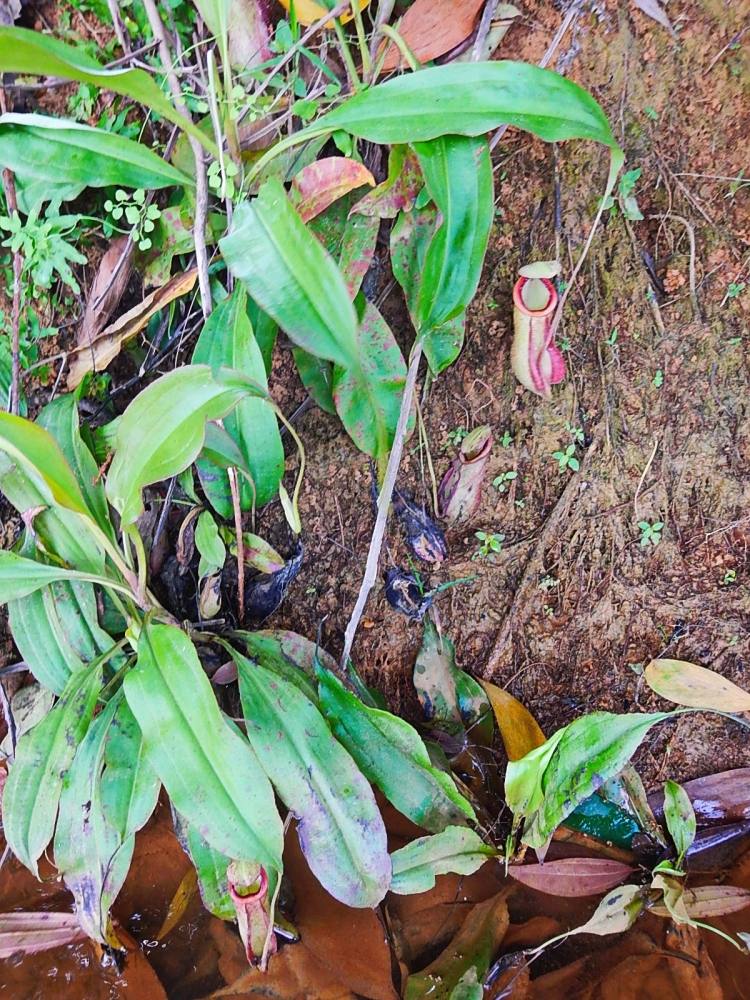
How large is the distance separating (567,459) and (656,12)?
0.74 metres

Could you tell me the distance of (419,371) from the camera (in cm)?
123

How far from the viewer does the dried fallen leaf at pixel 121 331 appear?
3.67 ft

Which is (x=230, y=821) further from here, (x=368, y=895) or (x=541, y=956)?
(x=541, y=956)

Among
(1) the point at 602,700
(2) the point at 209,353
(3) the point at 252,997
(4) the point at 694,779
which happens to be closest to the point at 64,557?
(2) the point at 209,353

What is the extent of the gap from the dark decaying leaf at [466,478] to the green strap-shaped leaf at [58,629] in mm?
638

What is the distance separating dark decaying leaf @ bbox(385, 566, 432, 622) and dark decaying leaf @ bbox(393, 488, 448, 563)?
5cm

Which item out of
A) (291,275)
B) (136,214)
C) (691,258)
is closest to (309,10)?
(136,214)

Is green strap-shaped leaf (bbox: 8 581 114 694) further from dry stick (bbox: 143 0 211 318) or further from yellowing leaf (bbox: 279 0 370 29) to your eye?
yellowing leaf (bbox: 279 0 370 29)

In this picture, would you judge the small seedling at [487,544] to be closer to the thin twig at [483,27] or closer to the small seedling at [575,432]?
the small seedling at [575,432]

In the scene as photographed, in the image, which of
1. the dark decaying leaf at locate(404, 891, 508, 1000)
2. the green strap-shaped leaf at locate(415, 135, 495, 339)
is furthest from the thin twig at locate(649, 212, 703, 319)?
the dark decaying leaf at locate(404, 891, 508, 1000)

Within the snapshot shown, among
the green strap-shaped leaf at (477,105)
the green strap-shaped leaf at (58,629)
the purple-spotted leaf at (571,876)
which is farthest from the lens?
the purple-spotted leaf at (571,876)

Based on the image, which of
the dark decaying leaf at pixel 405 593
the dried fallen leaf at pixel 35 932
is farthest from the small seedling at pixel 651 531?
the dried fallen leaf at pixel 35 932

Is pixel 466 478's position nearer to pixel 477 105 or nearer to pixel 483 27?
pixel 477 105

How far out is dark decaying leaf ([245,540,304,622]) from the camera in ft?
4.06
